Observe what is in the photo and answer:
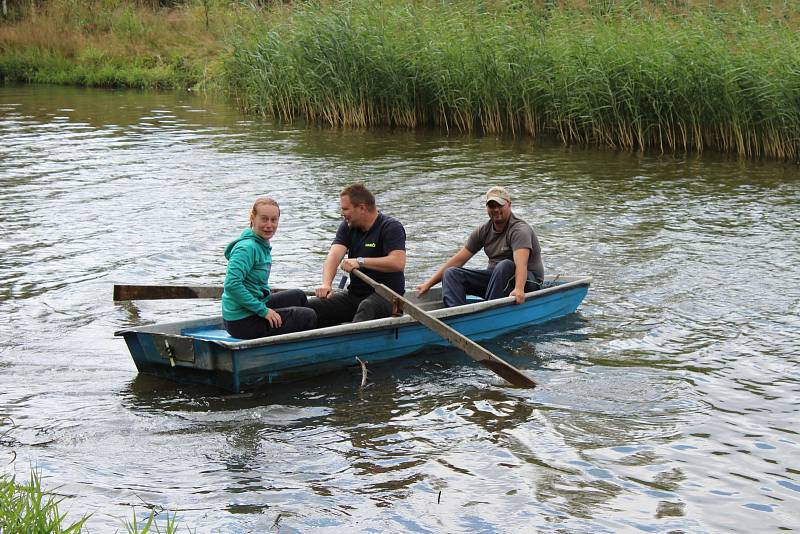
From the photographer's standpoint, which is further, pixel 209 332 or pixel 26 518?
pixel 209 332

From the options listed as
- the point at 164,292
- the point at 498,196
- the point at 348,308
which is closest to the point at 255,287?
the point at 348,308

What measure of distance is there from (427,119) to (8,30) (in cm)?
2050

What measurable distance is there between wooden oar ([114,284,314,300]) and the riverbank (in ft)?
34.7

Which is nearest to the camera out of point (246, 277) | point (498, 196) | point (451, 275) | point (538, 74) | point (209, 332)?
point (246, 277)

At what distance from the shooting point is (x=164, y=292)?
8.79 metres

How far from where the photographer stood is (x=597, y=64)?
57.9 feet

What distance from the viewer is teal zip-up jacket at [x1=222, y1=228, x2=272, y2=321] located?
23.2 feet

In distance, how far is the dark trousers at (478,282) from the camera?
29.0ft

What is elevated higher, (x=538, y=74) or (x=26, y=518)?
(x=538, y=74)

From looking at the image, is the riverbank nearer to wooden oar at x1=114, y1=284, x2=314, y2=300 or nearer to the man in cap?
the man in cap

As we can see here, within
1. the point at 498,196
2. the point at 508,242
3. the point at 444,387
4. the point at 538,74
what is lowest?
the point at 444,387

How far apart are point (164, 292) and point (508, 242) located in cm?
301

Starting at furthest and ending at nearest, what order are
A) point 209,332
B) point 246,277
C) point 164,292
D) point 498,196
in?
point 164,292, point 498,196, point 209,332, point 246,277

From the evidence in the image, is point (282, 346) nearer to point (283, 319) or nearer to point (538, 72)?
point (283, 319)
